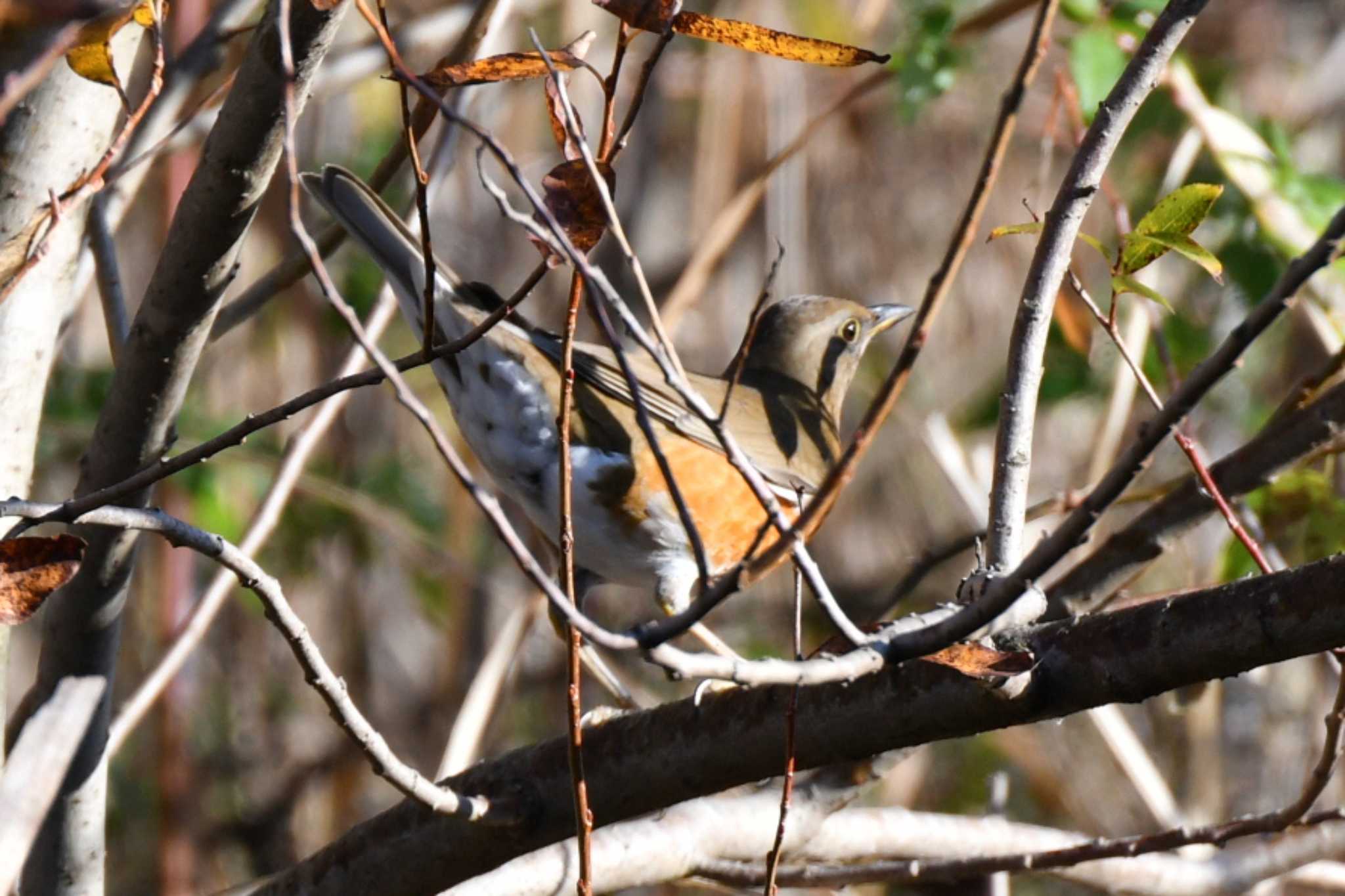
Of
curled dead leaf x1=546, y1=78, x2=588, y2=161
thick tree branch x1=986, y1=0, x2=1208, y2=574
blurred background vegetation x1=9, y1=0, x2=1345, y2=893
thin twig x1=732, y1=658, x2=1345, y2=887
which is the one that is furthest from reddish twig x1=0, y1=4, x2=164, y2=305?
blurred background vegetation x1=9, y1=0, x2=1345, y2=893

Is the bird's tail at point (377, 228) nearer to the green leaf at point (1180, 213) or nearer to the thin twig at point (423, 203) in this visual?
the thin twig at point (423, 203)

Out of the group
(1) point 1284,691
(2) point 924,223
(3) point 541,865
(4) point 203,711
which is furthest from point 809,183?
(3) point 541,865

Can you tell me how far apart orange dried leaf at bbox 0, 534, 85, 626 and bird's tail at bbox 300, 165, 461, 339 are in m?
0.90

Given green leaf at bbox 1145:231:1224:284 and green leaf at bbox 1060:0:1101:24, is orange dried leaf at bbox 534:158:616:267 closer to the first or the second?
green leaf at bbox 1145:231:1224:284

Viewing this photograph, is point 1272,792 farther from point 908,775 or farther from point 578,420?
point 578,420

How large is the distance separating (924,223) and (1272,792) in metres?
2.52

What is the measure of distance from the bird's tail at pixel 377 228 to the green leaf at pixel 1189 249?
1053mm

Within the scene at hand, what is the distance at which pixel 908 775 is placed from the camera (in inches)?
196

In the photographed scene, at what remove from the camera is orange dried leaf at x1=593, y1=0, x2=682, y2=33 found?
1039 mm

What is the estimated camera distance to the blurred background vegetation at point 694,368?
4406mm

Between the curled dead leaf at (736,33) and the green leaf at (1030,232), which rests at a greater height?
the curled dead leaf at (736,33)

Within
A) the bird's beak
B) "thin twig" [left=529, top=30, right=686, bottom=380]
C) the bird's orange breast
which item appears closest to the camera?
"thin twig" [left=529, top=30, right=686, bottom=380]

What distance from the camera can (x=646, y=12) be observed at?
1047 mm

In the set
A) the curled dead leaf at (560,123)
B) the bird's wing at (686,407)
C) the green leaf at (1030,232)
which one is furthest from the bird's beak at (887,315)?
the curled dead leaf at (560,123)
